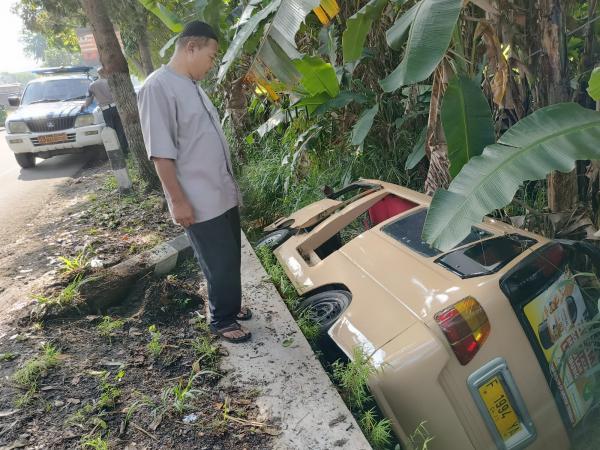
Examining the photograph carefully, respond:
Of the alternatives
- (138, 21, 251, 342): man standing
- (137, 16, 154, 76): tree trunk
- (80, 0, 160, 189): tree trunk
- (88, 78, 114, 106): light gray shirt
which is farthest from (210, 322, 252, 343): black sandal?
(137, 16, 154, 76): tree trunk

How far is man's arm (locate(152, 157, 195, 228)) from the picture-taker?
2.40 metres

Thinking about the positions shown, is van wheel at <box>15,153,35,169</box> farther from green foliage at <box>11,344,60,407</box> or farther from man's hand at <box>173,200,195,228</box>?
man's hand at <box>173,200,195,228</box>

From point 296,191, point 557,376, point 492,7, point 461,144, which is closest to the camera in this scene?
point 557,376

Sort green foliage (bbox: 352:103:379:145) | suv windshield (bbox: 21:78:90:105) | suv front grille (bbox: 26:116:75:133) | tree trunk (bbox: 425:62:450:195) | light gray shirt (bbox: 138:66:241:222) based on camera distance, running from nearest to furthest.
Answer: light gray shirt (bbox: 138:66:241:222)
tree trunk (bbox: 425:62:450:195)
green foliage (bbox: 352:103:379:145)
suv front grille (bbox: 26:116:75:133)
suv windshield (bbox: 21:78:90:105)

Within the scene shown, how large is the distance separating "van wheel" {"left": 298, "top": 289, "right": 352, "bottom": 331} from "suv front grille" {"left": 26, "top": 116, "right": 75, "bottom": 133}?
28.3 feet

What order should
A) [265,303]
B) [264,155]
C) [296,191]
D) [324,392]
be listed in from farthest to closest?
[264,155] < [296,191] < [265,303] < [324,392]

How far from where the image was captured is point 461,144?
2668 mm

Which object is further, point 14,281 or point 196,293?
point 14,281

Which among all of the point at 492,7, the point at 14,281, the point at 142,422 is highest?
the point at 492,7

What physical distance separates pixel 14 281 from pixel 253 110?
4.33m

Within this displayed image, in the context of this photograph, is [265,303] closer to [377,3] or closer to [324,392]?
[324,392]

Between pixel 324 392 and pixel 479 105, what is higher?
pixel 479 105

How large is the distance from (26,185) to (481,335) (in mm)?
9306

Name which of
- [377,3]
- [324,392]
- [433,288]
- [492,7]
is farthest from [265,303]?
[492,7]
